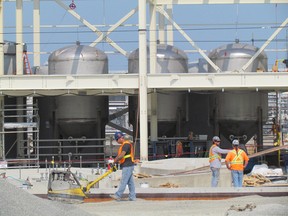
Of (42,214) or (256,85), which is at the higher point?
(256,85)

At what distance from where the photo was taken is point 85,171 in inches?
1153

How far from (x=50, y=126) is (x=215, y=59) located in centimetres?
893

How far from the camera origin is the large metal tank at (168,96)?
37.1m

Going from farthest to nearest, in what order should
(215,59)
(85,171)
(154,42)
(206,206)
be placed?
(215,59) < (154,42) < (85,171) < (206,206)

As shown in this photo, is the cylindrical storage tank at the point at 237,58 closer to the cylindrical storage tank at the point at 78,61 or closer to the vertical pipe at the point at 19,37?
the cylindrical storage tank at the point at 78,61

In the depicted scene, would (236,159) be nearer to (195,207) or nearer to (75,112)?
(195,207)

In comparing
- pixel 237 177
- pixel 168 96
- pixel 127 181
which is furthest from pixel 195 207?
pixel 168 96

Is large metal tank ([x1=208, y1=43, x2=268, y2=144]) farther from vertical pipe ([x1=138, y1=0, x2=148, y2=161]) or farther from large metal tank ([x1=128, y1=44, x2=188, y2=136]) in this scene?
vertical pipe ([x1=138, y1=0, x2=148, y2=161])

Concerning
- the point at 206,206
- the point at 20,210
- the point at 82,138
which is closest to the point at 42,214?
the point at 20,210

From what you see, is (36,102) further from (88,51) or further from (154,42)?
(154,42)

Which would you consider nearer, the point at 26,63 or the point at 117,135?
the point at 117,135

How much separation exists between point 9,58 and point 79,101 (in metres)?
4.01

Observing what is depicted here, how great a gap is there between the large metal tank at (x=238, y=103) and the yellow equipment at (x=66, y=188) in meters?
19.9

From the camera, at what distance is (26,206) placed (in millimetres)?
14617
